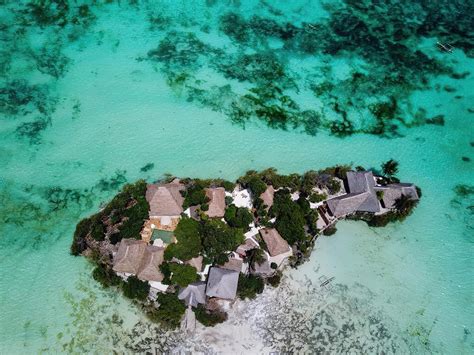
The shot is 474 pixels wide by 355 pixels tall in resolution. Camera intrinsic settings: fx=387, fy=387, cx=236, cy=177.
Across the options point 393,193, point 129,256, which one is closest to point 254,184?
point 129,256

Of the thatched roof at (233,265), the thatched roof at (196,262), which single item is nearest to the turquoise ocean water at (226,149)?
the thatched roof at (233,265)

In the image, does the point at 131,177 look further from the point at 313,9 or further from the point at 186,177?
the point at 313,9

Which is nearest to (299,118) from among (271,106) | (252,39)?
(271,106)

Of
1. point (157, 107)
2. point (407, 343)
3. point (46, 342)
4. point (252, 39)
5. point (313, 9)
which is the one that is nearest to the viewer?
point (46, 342)

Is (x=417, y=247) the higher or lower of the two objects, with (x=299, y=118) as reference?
lower

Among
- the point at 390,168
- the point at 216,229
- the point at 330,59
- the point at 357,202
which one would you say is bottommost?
the point at 216,229

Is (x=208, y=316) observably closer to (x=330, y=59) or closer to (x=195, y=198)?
(x=195, y=198)
